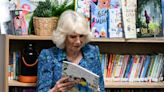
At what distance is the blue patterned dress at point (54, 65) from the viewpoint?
6.87 ft

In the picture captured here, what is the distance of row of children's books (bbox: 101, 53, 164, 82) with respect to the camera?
93.4 inches

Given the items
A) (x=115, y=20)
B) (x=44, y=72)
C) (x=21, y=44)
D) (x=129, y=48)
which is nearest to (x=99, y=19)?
(x=115, y=20)

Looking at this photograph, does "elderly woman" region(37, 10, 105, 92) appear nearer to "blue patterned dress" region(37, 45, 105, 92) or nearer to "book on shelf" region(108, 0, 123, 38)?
"blue patterned dress" region(37, 45, 105, 92)

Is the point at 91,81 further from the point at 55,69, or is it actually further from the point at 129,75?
the point at 129,75

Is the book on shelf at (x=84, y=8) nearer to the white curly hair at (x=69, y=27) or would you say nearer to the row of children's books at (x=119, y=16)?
the row of children's books at (x=119, y=16)

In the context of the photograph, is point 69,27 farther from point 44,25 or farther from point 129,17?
point 129,17

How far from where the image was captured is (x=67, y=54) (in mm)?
2164

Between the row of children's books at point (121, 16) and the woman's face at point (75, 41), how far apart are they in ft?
0.66

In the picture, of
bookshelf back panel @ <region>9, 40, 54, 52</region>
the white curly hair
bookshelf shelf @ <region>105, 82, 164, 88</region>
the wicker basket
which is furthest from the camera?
bookshelf back panel @ <region>9, 40, 54, 52</region>

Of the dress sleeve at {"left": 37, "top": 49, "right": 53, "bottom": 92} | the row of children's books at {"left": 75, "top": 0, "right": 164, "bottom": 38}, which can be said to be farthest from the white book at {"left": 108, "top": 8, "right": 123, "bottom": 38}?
the dress sleeve at {"left": 37, "top": 49, "right": 53, "bottom": 92}

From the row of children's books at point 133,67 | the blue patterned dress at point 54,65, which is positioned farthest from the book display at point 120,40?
the blue patterned dress at point 54,65

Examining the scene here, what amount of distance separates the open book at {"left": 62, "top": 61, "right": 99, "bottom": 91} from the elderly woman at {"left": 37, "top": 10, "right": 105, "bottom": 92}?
95 mm

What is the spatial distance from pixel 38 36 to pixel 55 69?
9.8 inches

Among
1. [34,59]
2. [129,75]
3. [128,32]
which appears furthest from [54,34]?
[129,75]
